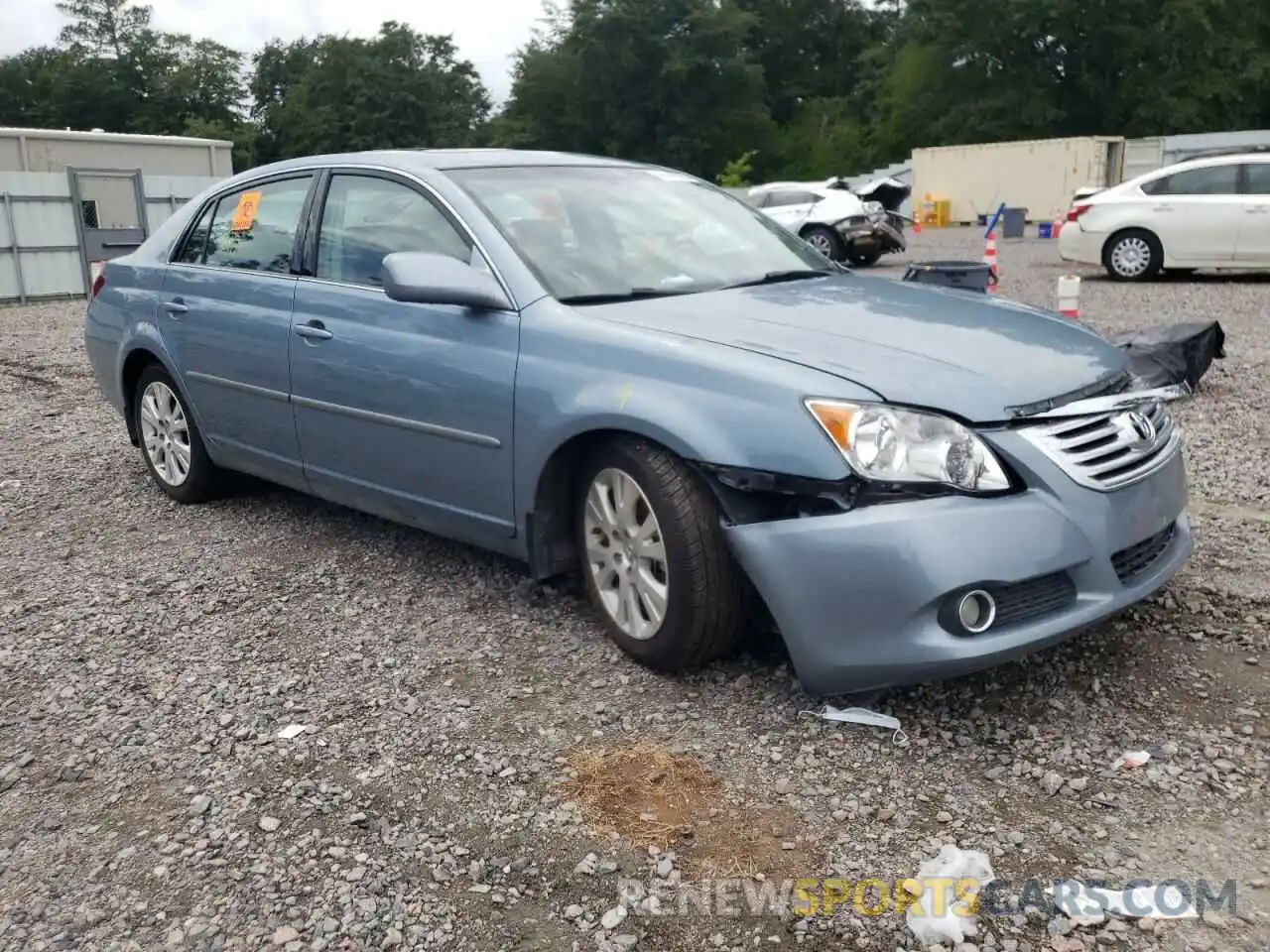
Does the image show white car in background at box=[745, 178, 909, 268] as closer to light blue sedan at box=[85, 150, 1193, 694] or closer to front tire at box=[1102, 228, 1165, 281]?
front tire at box=[1102, 228, 1165, 281]

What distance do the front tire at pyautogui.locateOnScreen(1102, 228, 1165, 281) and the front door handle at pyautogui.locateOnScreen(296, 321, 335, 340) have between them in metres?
12.7

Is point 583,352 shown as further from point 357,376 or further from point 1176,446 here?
point 1176,446

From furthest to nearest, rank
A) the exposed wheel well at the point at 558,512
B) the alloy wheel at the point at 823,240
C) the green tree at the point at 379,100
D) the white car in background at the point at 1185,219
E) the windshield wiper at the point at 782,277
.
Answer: the green tree at the point at 379,100, the alloy wheel at the point at 823,240, the white car in background at the point at 1185,219, the windshield wiper at the point at 782,277, the exposed wheel well at the point at 558,512

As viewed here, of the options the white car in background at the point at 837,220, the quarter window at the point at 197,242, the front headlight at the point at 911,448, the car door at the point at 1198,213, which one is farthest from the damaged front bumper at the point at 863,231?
the front headlight at the point at 911,448

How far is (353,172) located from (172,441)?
187cm

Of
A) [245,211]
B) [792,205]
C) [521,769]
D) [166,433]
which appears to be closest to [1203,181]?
[792,205]

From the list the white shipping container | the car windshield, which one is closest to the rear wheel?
the car windshield

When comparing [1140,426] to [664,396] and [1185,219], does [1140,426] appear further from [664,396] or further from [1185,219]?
[1185,219]

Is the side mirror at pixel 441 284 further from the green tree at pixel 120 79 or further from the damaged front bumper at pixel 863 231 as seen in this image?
the green tree at pixel 120 79

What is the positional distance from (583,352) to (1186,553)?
6.37ft

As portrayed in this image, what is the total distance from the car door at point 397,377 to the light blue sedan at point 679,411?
1 centimetres

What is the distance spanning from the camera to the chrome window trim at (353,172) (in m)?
3.92

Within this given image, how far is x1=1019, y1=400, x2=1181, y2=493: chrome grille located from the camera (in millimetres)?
3121

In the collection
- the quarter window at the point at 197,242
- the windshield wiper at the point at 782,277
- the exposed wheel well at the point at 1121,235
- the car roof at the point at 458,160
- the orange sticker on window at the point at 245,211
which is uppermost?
the car roof at the point at 458,160
